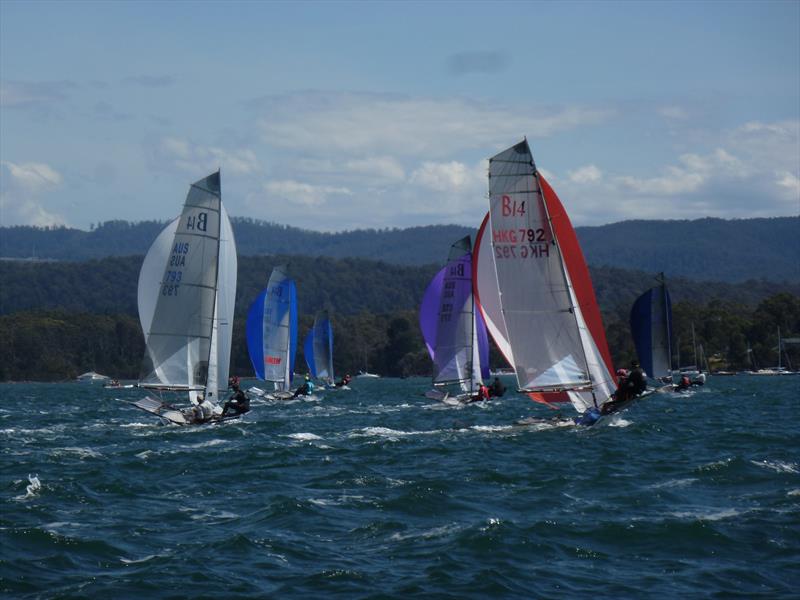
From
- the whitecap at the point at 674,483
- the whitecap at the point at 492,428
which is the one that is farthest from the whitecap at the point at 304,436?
the whitecap at the point at 674,483

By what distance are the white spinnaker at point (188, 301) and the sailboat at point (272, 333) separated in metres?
22.8

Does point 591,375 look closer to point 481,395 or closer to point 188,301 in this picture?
point 188,301

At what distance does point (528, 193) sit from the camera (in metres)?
30.0

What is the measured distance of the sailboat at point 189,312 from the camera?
35.7 metres

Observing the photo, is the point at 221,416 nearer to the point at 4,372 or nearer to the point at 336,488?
the point at 336,488

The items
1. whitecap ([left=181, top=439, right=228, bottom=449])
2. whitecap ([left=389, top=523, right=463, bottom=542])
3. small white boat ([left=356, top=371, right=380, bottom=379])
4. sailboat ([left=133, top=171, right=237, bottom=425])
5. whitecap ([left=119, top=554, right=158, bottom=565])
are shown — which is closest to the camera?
whitecap ([left=119, top=554, right=158, bottom=565])

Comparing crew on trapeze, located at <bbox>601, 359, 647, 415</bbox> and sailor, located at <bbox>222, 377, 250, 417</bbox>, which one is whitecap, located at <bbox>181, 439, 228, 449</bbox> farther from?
crew on trapeze, located at <bbox>601, 359, 647, 415</bbox>

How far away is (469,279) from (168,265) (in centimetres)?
1498

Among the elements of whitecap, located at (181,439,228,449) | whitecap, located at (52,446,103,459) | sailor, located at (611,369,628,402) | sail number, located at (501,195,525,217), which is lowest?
whitecap, located at (181,439,228,449)

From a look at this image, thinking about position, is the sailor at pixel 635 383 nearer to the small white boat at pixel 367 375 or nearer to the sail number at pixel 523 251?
the sail number at pixel 523 251

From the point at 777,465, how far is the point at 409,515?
8036mm

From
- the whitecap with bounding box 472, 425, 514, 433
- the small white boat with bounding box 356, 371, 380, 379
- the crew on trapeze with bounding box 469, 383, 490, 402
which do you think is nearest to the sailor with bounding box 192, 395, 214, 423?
the whitecap with bounding box 472, 425, 514, 433

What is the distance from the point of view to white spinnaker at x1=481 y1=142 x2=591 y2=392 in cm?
3012

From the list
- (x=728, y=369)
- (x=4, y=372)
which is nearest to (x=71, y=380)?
(x=4, y=372)
